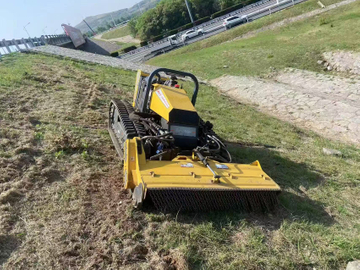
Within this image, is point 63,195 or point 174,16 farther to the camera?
point 174,16

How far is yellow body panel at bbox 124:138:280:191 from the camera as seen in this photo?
3.93 meters

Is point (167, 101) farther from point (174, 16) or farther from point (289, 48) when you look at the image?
point (174, 16)

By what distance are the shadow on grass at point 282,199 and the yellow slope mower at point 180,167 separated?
0.43ft

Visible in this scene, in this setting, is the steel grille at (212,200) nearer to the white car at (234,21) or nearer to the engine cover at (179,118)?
the engine cover at (179,118)

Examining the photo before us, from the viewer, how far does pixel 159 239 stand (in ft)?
11.8

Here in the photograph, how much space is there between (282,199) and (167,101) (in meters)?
2.46

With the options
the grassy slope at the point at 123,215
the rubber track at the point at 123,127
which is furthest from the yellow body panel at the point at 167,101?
the grassy slope at the point at 123,215

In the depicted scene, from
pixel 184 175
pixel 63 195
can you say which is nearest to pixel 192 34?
pixel 184 175

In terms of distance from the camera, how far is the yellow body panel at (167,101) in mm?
5098

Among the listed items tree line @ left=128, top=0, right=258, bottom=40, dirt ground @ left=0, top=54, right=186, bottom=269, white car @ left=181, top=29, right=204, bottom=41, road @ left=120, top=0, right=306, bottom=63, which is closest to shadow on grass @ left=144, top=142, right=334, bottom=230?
dirt ground @ left=0, top=54, right=186, bottom=269

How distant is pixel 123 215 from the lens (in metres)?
3.97

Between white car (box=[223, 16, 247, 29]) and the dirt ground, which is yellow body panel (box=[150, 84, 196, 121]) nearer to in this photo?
the dirt ground

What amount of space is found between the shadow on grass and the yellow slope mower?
0.43 feet

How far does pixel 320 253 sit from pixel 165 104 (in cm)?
314
